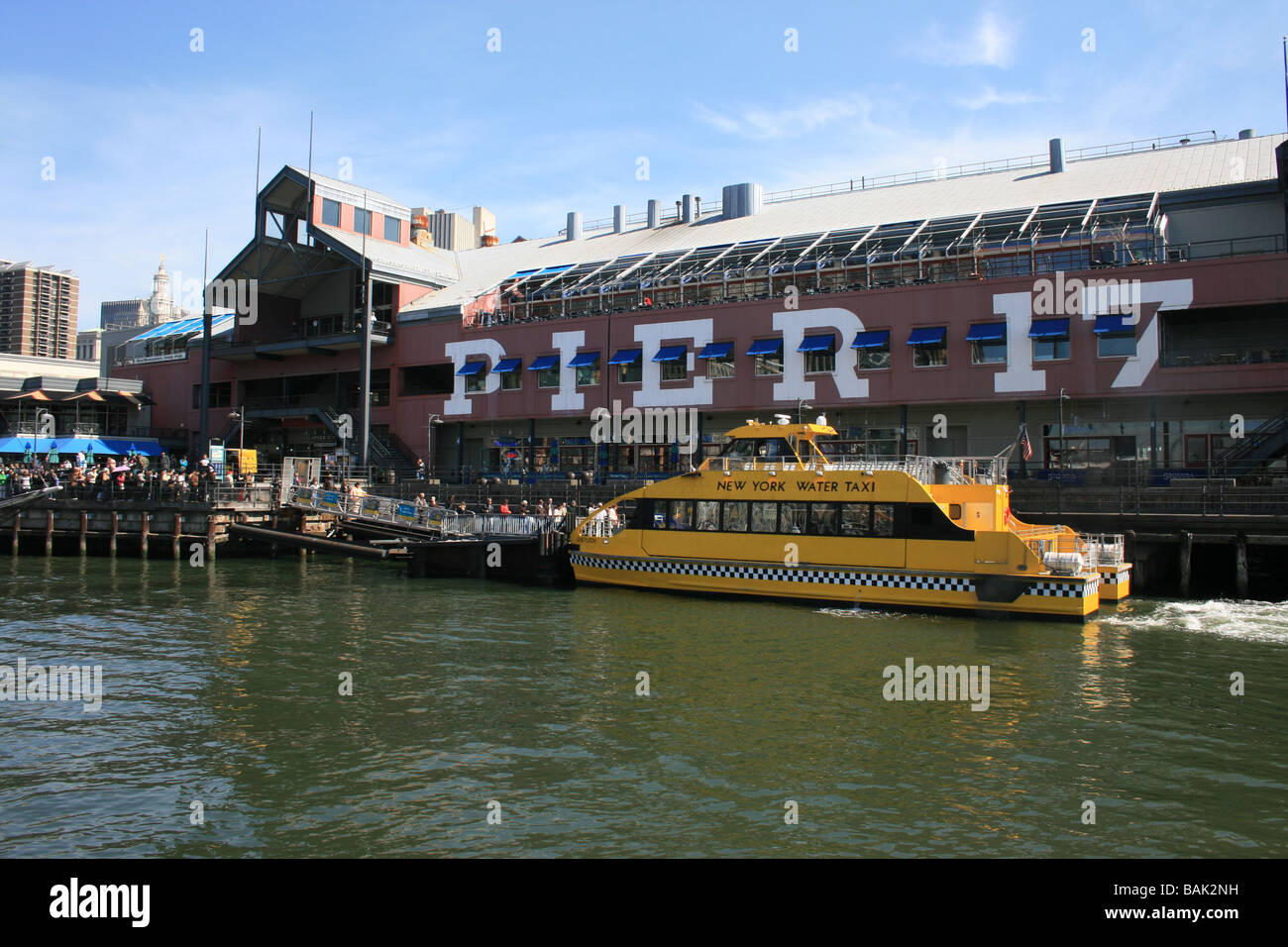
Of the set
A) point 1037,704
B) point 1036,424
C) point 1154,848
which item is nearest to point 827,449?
point 1036,424

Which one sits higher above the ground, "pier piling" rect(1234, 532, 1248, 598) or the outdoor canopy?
the outdoor canopy

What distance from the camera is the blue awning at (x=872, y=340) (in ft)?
132

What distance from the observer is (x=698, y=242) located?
174ft

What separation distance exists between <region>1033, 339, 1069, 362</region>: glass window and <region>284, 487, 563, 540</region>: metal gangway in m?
21.8

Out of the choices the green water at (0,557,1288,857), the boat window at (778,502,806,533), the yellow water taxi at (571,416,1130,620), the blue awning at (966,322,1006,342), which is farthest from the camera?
the blue awning at (966,322,1006,342)

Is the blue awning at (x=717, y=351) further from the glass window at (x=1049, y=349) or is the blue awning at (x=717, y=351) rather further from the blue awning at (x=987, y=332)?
the glass window at (x=1049, y=349)

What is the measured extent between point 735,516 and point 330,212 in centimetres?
4233

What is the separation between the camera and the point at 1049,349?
3747 cm

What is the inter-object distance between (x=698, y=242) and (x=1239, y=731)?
44239 mm

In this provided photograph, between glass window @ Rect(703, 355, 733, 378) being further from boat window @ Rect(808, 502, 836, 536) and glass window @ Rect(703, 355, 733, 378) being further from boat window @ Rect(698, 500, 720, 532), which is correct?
boat window @ Rect(808, 502, 836, 536)

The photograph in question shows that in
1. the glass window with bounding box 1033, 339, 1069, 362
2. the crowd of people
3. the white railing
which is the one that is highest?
the glass window with bounding box 1033, 339, 1069, 362

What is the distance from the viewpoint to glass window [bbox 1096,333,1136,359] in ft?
118
